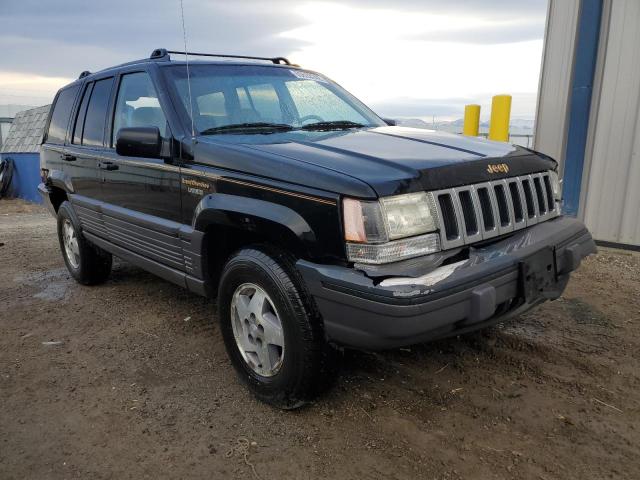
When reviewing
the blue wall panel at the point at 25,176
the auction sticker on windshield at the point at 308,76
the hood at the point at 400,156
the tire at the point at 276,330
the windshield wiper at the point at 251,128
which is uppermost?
the auction sticker on windshield at the point at 308,76

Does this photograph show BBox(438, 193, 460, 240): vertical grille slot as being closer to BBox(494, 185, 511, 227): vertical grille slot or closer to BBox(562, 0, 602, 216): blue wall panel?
BBox(494, 185, 511, 227): vertical grille slot

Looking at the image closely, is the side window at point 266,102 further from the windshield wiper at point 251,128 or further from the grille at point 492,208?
the grille at point 492,208

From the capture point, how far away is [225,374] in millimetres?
3324

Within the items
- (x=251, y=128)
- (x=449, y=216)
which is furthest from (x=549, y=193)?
(x=251, y=128)

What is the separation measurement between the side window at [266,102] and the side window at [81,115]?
6.14ft

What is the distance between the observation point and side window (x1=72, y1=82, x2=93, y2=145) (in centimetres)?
471

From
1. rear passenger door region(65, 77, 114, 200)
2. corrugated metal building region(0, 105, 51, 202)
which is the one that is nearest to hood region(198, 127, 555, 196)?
rear passenger door region(65, 77, 114, 200)

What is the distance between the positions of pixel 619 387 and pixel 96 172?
13.2ft

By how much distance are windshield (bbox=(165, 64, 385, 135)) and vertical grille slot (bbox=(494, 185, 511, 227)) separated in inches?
50.1

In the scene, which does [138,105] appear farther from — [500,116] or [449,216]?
[500,116]

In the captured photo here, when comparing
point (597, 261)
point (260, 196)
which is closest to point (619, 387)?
point (260, 196)

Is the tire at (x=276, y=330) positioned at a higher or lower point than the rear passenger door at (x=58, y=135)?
lower

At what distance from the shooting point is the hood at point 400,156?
240 centimetres

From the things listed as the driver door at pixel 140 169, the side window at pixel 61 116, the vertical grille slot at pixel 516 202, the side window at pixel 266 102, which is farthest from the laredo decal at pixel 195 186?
the side window at pixel 61 116
